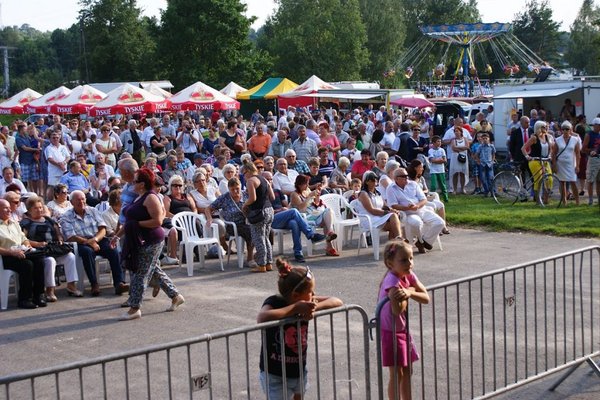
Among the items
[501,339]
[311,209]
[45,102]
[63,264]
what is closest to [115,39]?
[45,102]

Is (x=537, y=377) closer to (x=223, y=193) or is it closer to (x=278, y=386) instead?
(x=278, y=386)

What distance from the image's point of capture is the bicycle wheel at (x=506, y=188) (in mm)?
18656

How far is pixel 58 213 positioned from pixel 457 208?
29.5 feet

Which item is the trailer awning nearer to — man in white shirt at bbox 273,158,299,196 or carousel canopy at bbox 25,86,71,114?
man in white shirt at bbox 273,158,299,196

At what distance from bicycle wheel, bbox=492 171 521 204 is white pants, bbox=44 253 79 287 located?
1050 cm

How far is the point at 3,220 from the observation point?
35.5 feet

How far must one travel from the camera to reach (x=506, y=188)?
1905cm

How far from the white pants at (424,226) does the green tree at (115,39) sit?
250ft

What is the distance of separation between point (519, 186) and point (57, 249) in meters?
10.8

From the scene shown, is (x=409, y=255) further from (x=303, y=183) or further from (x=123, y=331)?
(x=303, y=183)

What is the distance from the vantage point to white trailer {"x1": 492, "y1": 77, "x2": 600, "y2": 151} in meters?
28.6

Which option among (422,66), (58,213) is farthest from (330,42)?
(58,213)

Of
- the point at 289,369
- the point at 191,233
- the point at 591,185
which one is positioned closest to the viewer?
the point at 289,369

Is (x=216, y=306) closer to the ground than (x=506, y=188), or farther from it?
→ closer to the ground
